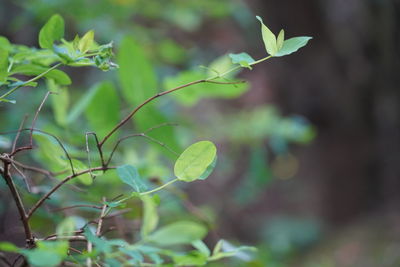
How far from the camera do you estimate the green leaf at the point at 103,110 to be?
70cm

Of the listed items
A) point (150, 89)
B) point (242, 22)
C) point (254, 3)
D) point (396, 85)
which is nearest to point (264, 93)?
point (254, 3)

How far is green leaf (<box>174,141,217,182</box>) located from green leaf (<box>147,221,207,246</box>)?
0.16 feet

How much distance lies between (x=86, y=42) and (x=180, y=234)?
0.59 ft

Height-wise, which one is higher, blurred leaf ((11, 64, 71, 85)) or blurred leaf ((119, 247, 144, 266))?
blurred leaf ((11, 64, 71, 85))

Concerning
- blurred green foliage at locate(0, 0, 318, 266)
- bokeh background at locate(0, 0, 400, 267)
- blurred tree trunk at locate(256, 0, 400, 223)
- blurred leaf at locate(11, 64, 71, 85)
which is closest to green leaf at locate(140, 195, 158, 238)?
blurred green foliage at locate(0, 0, 318, 266)

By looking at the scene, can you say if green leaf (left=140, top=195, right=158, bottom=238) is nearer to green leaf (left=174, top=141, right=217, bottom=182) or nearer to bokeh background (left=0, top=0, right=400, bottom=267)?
green leaf (left=174, top=141, right=217, bottom=182)

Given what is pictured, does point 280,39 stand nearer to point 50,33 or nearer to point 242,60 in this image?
point 242,60

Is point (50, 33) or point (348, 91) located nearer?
point (50, 33)

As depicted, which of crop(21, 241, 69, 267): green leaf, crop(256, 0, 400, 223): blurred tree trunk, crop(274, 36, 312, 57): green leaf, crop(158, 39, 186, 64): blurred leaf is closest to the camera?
crop(21, 241, 69, 267): green leaf

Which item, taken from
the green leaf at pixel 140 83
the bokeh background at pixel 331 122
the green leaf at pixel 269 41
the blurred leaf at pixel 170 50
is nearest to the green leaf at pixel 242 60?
the green leaf at pixel 269 41

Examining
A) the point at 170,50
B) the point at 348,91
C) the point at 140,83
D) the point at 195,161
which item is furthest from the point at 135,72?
the point at 348,91

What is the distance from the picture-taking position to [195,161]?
14.3 inches

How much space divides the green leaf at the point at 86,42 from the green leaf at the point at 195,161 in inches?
4.9

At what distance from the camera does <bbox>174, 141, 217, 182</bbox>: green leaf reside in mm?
359
